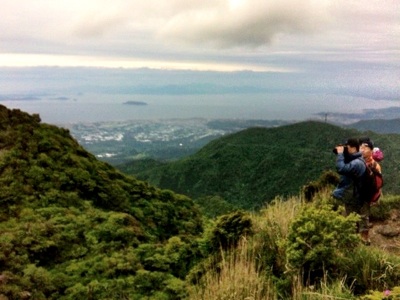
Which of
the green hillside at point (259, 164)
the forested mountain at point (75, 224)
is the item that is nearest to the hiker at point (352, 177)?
the forested mountain at point (75, 224)

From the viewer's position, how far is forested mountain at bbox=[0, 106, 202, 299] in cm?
561

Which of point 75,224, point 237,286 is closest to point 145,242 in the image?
point 75,224

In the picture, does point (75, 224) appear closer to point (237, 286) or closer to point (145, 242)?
point (145, 242)

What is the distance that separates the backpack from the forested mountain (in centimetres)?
298

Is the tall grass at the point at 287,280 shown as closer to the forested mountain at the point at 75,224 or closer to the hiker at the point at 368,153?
the forested mountain at the point at 75,224

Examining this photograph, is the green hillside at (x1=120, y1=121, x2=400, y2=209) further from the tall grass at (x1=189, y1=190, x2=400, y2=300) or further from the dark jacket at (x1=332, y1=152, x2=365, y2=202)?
the tall grass at (x1=189, y1=190, x2=400, y2=300)

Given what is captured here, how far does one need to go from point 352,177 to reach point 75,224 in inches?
186

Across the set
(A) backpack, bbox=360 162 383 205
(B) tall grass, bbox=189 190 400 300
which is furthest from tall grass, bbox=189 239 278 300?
(A) backpack, bbox=360 162 383 205

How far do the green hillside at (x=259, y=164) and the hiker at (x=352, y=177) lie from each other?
59.3 meters

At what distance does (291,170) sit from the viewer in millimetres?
78875

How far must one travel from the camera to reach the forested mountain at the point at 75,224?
561 centimetres

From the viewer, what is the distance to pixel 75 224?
704cm

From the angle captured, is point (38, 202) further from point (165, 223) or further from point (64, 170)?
point (165, 223)

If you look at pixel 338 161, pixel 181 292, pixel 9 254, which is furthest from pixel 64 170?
pixel 338 161
